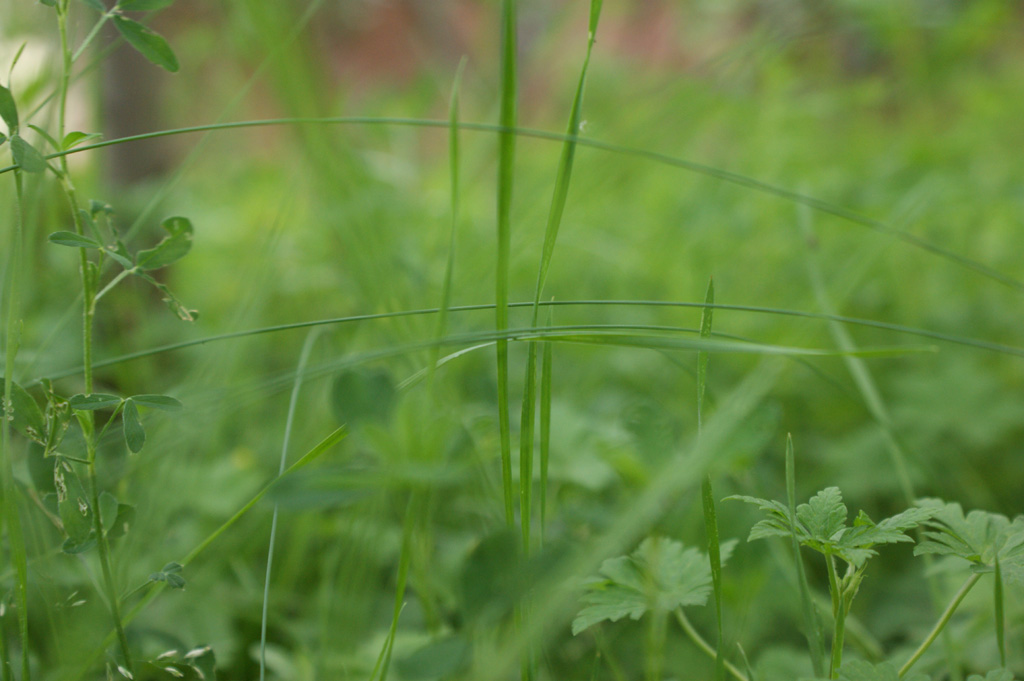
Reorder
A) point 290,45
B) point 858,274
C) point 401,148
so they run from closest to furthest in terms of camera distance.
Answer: point 290,45 → point 858,274 → point 401,148

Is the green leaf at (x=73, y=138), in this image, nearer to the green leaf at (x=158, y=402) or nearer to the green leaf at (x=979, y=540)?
the green leaf at (x=158, y=402)

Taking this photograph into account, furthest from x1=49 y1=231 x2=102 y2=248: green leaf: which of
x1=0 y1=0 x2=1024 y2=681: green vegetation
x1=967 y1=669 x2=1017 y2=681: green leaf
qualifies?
x1=967 y1=669 x2=1017 y2=681: green leaf

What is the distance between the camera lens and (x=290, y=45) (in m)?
0.46

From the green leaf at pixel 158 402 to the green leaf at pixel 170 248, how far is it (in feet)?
0.24

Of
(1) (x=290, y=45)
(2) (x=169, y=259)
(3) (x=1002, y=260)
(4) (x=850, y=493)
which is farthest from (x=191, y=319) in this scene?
(3) (x=1002, y=260)

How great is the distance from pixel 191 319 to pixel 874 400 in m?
0.54

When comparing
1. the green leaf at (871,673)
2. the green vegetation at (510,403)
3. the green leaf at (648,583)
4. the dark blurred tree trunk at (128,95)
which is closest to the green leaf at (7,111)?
the green vegetation at (510,403)

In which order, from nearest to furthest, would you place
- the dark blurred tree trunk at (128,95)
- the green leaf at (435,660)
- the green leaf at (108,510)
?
1. the green leaf at (435,660)
2. the green leaf at (108,510)
3. the dark blurred tree trunk at (128,95)

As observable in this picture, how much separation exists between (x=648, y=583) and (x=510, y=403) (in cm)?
41

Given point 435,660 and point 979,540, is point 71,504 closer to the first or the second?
point 435,660

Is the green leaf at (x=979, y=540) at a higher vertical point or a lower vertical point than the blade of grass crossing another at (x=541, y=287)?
lower

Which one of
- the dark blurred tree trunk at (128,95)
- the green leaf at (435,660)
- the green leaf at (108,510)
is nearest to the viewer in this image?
the green leaf at (435,660)

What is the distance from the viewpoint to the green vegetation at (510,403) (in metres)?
0.33

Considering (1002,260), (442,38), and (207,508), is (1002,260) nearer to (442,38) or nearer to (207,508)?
(207,508)
